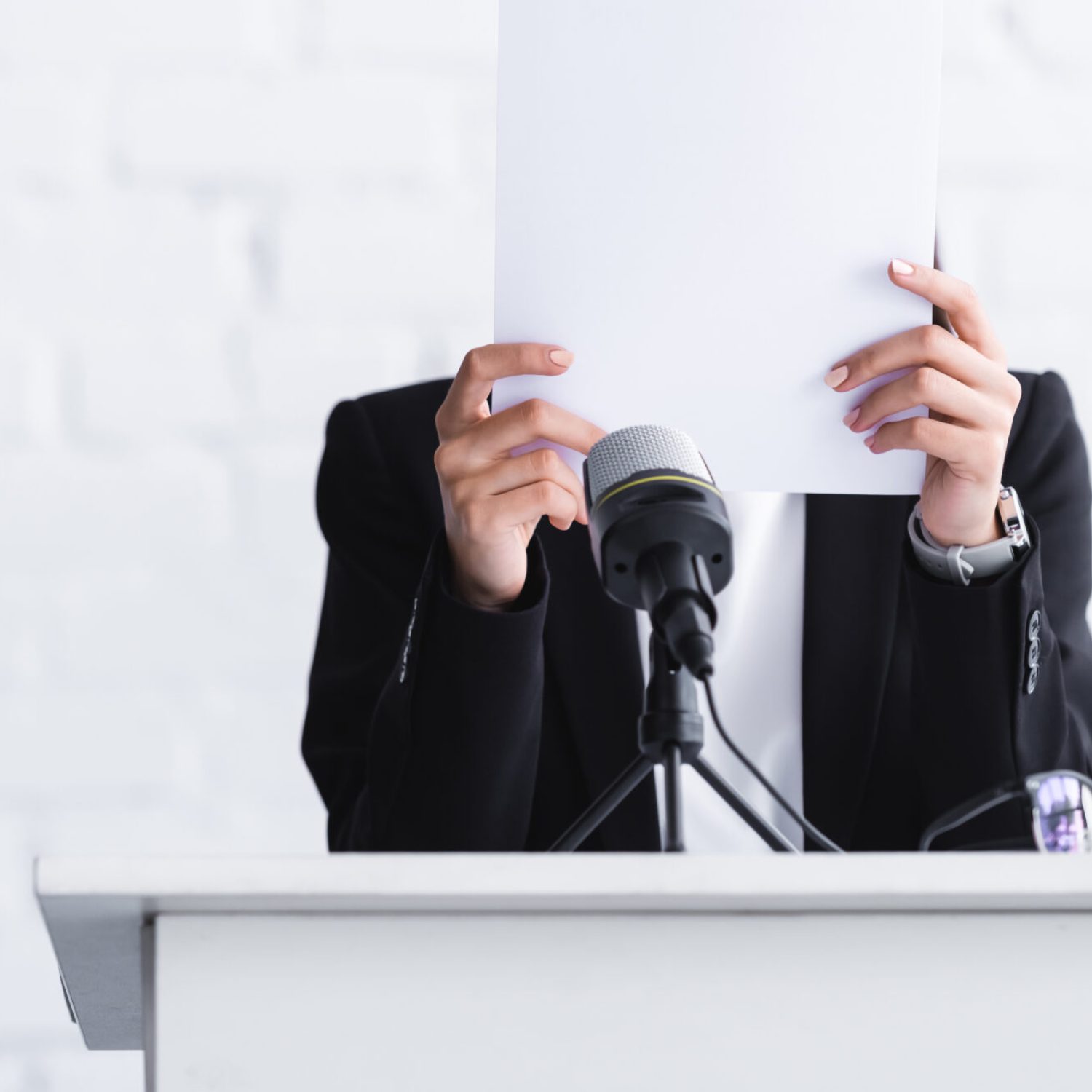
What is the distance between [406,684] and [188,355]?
630mm

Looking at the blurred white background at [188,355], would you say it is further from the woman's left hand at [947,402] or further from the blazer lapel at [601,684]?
the woman's left hand at [947,402]

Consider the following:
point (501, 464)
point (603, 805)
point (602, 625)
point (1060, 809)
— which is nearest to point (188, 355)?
point (602, 625)

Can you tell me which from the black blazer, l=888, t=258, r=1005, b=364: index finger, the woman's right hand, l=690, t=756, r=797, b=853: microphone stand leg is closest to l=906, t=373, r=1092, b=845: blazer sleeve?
the black blazer

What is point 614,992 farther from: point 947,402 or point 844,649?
point 844,649

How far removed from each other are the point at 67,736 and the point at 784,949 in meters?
1.10

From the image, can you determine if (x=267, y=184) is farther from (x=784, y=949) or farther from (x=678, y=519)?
(x=784, y=949)

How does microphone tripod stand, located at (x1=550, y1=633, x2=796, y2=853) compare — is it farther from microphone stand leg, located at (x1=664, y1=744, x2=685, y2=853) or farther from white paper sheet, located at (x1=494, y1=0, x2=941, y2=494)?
white paper sheet, located at (x1=494, y1=0, x2=941, y2=494)

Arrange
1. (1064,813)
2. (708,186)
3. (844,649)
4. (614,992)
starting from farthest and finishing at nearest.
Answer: (844,649)
(708,186)
(1064,813)
(614,992)

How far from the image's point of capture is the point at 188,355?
1.45m

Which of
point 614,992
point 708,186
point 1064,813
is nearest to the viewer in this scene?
point 614,992

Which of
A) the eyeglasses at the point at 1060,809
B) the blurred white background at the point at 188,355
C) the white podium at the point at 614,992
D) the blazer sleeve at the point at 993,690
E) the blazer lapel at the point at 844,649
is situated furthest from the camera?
the blurred white background at the point at 188,355

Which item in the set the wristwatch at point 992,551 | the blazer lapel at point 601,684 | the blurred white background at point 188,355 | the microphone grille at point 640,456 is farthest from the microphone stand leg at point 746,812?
the blurred white background at point 188,355

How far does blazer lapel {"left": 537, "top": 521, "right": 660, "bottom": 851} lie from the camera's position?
1.10 metres

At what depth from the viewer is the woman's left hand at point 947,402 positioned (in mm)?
808
